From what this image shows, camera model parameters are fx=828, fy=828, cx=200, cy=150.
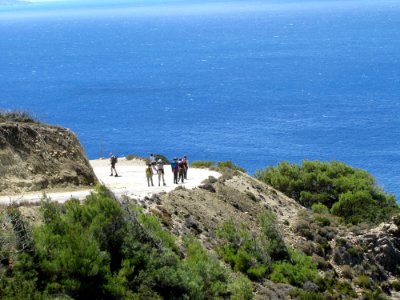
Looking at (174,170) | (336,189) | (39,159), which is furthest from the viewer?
(336,189)

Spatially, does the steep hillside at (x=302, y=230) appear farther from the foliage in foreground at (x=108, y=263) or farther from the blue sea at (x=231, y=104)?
the blue sea at (x=231, y=104)

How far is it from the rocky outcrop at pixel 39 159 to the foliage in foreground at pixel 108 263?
6160 millimetres

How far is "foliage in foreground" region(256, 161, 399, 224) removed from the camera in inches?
1912

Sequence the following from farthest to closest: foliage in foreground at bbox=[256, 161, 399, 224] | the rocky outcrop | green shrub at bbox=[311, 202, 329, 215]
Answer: foliage in foreground at bbox=[256, 161, 399, 224] < green shrub at bbox=[311, 202, 329, 215] < the rocky outcrop

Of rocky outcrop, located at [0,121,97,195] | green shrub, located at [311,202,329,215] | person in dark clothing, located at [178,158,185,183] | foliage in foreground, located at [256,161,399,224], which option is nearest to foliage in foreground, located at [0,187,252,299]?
rocky outcrop, located at [0,121,97,195]

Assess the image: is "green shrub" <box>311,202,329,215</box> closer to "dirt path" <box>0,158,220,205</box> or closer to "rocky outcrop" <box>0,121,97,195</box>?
"dirt path" <box>0,158,220,205</box>

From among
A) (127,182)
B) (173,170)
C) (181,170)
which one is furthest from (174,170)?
(127,182)

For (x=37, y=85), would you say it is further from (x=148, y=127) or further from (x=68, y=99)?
(x=148, y=127)

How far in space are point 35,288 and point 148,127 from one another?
304 feet

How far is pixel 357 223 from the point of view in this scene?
46.4 metres

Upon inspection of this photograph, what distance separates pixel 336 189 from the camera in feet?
172

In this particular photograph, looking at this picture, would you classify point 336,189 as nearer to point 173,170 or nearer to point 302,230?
point 302,230

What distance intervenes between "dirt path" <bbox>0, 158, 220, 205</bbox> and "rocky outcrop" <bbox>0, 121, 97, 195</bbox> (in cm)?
101

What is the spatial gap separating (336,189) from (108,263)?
91.6 feet
